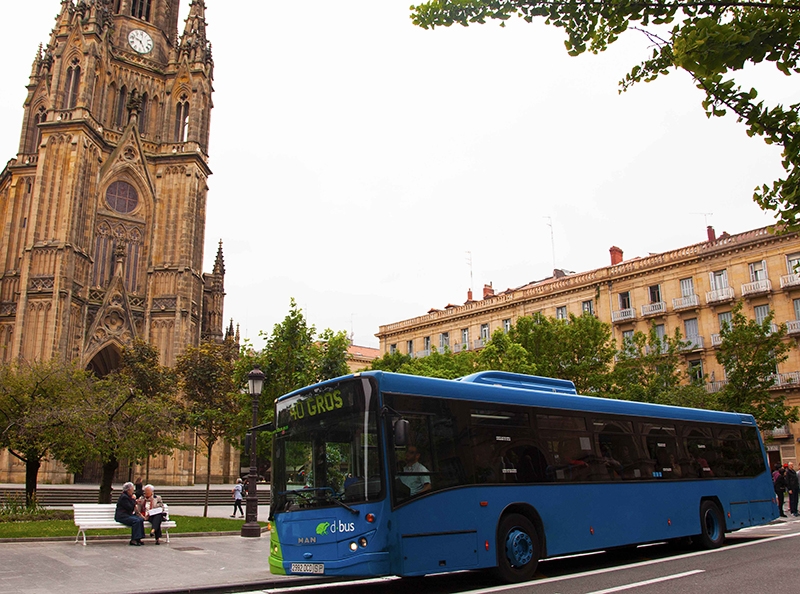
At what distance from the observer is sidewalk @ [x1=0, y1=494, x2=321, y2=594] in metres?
9.20

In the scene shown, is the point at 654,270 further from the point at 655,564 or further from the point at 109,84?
the point at 109,84

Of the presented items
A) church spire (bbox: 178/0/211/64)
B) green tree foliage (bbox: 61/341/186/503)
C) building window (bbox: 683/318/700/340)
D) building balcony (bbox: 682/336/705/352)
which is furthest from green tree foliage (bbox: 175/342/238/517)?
church spire (bbox: 178/0/211/64)

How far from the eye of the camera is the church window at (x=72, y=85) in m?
45.8

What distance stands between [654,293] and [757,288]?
19.6ft

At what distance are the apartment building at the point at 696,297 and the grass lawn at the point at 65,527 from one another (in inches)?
967

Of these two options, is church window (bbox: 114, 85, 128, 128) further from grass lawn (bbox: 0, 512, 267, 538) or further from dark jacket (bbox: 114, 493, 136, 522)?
dark jacket (bbox: 114, 493, 136, 522)

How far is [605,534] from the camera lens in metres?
10.9

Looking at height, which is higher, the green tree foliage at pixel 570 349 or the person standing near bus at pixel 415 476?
the green tree foliage at pixel 570 349

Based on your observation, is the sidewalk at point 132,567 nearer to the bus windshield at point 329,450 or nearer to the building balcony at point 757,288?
the bus windshield at point 329,450

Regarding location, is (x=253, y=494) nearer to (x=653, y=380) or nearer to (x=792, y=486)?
(x=792, y=486)

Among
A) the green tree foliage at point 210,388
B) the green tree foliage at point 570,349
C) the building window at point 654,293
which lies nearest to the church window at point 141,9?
the green tree foliage at point 210,388

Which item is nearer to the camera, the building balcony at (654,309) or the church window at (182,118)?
the building balcony at (654,309)

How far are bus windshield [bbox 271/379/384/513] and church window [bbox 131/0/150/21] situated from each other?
54.0 meters

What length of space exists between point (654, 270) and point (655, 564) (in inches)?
1313
